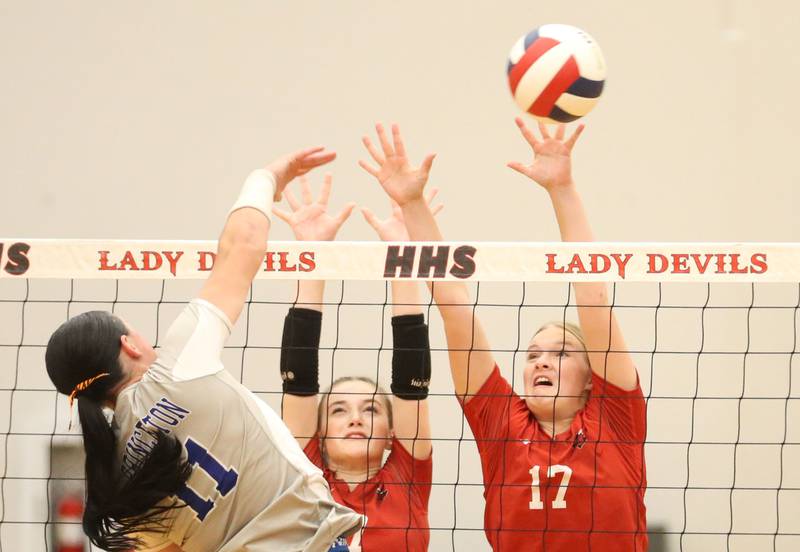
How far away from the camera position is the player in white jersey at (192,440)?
2465mm

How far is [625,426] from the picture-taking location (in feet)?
12.4

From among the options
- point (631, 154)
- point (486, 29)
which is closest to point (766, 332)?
point (631, 154)

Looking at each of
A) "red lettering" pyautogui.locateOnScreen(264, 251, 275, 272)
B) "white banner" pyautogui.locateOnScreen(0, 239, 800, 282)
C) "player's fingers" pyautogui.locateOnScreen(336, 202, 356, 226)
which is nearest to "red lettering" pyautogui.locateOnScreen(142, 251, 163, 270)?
"white banner" pyautogui.locateOnScreen(0, 239, 800, 282)

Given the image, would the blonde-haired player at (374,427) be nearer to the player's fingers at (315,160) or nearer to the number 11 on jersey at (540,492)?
the number 11 on jersey at (540,492)

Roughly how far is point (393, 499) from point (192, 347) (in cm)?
152

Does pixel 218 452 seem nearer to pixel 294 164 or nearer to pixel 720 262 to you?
pixel 294 164

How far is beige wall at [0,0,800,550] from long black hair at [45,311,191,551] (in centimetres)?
354

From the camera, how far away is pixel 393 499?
12.5ft

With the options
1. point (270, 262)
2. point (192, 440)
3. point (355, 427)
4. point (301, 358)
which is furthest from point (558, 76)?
point (192, 440)

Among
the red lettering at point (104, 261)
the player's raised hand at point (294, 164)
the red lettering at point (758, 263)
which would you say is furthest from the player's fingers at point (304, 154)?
the red lettering at point (758, 263)

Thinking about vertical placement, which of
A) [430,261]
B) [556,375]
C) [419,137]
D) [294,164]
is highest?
[419,137]

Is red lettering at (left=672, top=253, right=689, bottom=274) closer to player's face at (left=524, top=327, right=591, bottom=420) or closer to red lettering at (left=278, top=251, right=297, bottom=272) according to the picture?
player's face at (left=524, top=327, right=591, bottom=420)

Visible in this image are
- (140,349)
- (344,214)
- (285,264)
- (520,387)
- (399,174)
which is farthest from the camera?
(520,387)

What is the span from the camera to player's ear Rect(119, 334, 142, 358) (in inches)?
101
